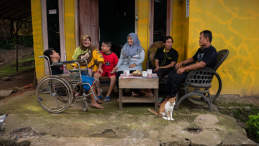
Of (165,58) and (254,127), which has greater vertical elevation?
(165,58)

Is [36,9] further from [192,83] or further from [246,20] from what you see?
[246,20]

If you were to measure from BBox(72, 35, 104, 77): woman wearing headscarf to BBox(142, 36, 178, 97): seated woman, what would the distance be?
129 centimetres

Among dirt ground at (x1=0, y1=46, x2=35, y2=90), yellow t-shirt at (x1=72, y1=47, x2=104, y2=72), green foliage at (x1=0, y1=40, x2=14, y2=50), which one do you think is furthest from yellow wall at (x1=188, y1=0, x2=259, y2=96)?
green foliage at (x1=0, y1=40, x2=14, y2=50)

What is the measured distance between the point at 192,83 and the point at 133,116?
1258 millimetres

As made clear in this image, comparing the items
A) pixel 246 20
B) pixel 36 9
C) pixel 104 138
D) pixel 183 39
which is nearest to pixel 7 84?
pixel 36 9

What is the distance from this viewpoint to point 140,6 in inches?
195

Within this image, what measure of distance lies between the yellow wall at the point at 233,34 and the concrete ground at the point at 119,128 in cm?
143

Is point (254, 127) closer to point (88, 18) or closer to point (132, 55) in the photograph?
point (132, 55)

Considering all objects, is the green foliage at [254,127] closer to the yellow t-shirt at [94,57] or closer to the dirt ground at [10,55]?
the yellow t-shirt at [94,57]

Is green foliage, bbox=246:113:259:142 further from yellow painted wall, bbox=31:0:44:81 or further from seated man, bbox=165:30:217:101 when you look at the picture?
yellow painted wall, bbox=31:0:44:81

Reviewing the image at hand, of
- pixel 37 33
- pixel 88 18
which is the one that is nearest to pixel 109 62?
pixel 88 18

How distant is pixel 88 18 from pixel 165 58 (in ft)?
7.76

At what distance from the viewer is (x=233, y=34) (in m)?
4.39

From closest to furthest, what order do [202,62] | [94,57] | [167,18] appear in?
[202,62], [94,57], [167,18]
